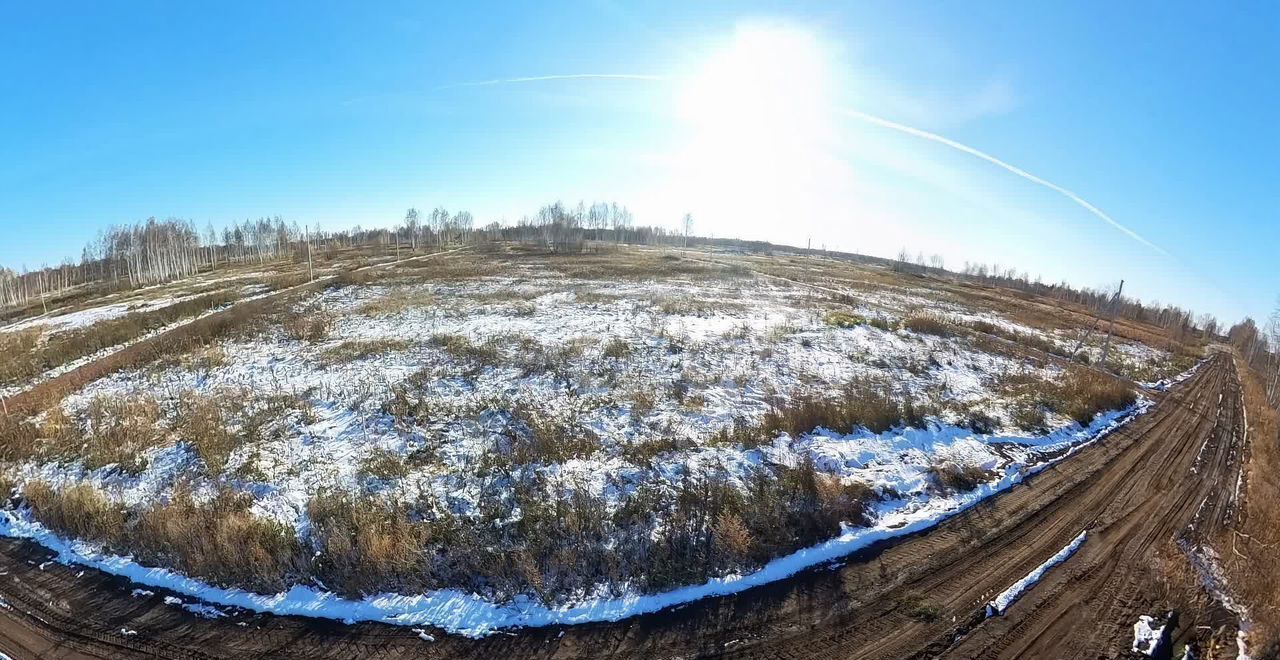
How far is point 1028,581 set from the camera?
8023 millimetres

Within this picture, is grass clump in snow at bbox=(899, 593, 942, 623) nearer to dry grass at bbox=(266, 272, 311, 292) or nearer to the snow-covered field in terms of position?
the snow-covered field

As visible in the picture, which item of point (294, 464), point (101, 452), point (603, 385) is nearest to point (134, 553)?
point (294, 464)

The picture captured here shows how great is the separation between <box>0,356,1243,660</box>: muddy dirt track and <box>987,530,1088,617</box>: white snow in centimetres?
10

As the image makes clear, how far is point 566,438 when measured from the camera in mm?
12906

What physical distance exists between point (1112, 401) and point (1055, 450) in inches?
323

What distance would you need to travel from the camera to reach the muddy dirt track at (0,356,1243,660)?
256 inches

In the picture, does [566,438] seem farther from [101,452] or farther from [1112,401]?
[1112,401]

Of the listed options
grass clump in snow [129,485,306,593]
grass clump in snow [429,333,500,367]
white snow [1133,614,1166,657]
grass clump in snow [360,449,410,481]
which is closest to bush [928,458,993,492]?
white snow [1133,614,1166,657]

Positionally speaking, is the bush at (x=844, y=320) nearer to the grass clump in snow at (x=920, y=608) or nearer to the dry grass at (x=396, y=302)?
the grass clump in snow at (x=920, y=608)

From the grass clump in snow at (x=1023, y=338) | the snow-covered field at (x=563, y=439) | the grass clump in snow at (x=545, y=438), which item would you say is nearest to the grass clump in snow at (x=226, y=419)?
the snow-covered field at (x=563, y=439)

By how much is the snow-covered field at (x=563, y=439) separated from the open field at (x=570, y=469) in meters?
0.07

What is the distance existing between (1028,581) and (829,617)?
12.5 feet

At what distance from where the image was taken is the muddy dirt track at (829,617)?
256 inches

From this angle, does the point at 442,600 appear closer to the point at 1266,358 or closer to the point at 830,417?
the point at 830,417
